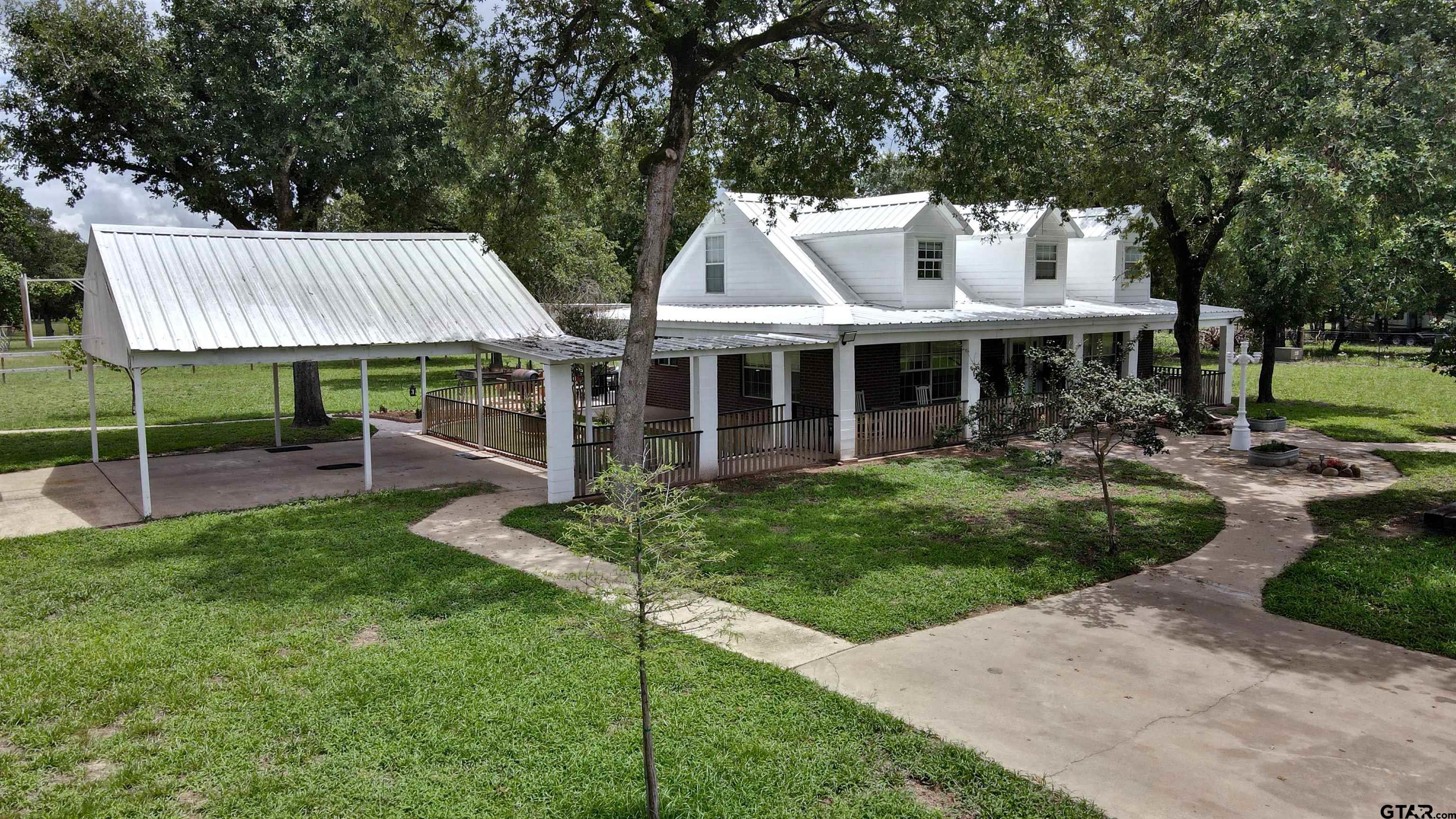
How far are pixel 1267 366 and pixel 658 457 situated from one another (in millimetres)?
21266

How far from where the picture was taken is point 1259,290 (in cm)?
2530

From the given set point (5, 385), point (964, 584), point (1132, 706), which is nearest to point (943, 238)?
point (964, 584)

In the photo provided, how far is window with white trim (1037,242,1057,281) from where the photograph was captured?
23500 mm

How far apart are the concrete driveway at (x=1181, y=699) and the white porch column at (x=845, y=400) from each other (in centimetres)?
824

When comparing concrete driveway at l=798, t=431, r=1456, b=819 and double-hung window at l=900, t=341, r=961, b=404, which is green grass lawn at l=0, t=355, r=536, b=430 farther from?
concrete driveway at l=798, t=431, r=1456, b=819

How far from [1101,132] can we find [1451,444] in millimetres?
11885

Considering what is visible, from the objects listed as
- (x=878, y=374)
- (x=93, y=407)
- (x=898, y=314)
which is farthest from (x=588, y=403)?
(x=93, y=407)

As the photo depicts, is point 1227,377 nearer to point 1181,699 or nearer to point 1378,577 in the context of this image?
point 1378,577

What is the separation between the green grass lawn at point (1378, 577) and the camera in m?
8.84

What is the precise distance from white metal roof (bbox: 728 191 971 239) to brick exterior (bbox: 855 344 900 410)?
9.34 ft

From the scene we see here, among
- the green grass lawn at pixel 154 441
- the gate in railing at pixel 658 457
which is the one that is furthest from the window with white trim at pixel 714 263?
the green grass lawn at pixel 154 441

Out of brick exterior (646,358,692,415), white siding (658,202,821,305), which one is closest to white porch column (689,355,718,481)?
white siding (658,202,821,305)

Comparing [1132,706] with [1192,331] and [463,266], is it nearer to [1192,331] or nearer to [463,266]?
[463,266]

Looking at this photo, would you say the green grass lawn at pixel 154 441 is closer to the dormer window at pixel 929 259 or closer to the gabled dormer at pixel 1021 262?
the dormer window at pixel 929 259
